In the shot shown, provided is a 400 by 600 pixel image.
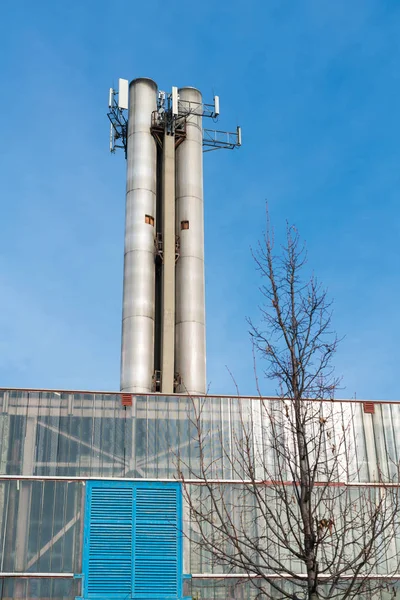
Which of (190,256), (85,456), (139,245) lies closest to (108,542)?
(85,456)

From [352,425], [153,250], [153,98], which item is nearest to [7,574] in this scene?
[352,425]

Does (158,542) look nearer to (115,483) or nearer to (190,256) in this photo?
(115,483)

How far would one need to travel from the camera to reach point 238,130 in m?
42.1

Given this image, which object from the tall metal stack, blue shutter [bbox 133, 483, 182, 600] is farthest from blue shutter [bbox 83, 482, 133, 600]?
the tall metal stack

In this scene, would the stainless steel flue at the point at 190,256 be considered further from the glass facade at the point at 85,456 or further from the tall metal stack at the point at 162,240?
the glass facade at the point at 85,456

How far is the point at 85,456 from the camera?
24.9 m

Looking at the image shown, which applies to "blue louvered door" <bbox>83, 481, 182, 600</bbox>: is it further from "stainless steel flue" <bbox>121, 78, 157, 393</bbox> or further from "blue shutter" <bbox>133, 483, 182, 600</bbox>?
A: "stainless steel flue" <bbox>121, 78, 157, 393</bbox>

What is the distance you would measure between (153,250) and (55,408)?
12.2 meters

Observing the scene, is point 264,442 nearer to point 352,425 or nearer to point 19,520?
point 352,425

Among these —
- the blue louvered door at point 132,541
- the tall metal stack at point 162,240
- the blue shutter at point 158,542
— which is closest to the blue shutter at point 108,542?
the blue louvered door at point 132,541

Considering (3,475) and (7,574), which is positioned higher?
(3,475)

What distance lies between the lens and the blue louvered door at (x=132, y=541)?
23.7m

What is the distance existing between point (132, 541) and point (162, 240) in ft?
52.9

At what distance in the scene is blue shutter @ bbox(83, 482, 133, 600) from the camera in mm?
23547
